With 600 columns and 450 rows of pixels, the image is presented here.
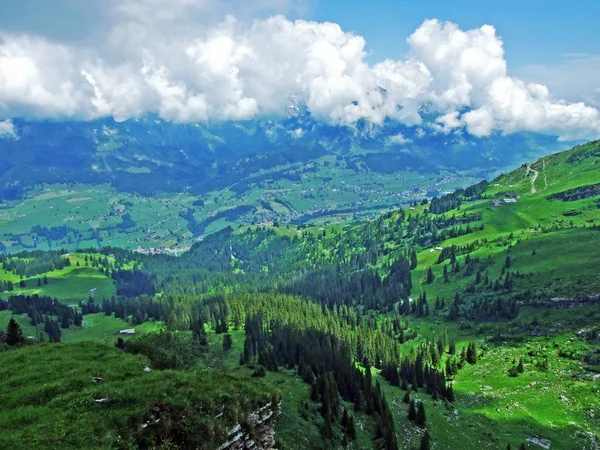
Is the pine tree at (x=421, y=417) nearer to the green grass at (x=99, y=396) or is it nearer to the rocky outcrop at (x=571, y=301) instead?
the green grass at (x=99, y=396)

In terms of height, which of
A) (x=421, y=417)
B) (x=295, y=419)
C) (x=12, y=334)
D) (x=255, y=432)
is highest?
(x=12, y=334)

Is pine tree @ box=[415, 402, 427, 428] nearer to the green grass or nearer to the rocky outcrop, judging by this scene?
the green grass

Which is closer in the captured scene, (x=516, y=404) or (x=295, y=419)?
(x=295, y=419)

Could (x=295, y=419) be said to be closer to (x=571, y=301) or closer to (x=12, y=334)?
(x=12, y=334)

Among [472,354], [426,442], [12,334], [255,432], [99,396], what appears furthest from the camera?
[472,354]

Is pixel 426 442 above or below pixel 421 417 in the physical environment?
below

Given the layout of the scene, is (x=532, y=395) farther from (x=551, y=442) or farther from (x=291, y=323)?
(x=291, y=323)

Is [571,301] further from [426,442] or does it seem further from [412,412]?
[426,442]

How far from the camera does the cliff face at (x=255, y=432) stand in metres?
49.0

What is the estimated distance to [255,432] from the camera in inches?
2096

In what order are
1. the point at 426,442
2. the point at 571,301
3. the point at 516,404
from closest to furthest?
the point at 426,442
the point at 516,404
the point at 571,301

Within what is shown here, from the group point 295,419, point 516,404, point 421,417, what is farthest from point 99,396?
point 516,404

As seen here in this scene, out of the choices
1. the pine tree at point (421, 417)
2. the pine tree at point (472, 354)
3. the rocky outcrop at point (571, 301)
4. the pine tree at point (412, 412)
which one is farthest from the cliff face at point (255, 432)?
the rocky outcrop at point (571, 301)

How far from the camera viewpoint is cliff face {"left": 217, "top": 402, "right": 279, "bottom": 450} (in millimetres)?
49031
